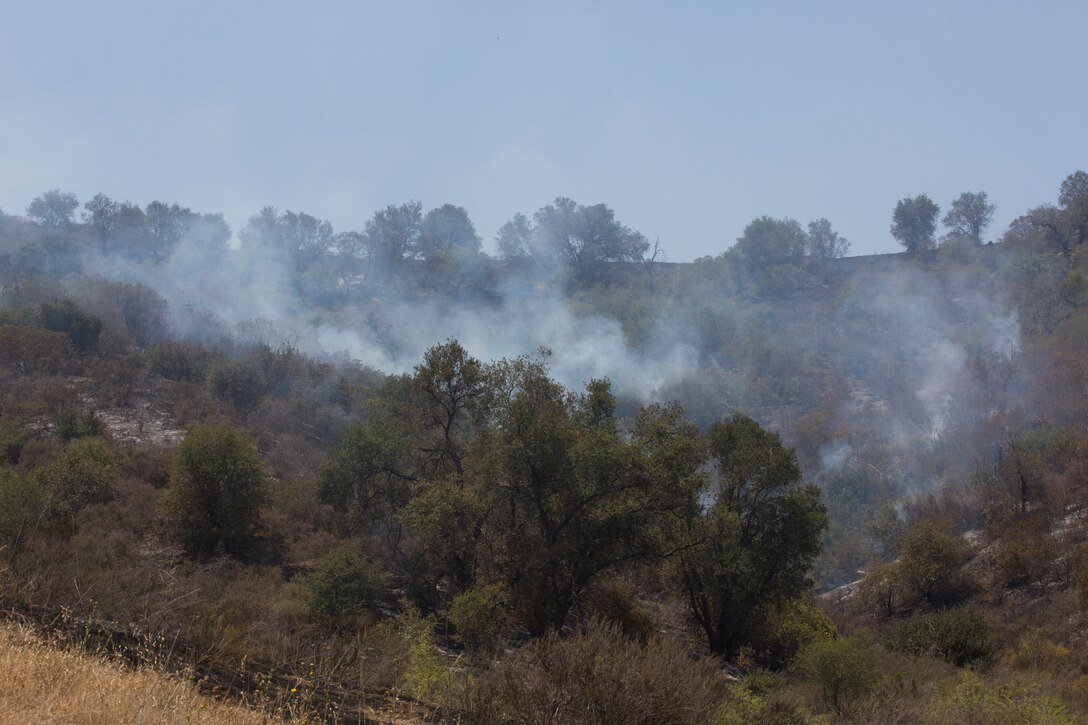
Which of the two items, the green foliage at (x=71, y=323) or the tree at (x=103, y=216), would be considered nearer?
the green foliage at (x=71, y=323)

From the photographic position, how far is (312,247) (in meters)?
73.1

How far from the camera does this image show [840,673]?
14.9 metres

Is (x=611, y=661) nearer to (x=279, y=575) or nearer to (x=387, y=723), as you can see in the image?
(x=387, y=723)

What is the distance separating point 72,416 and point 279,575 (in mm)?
13260

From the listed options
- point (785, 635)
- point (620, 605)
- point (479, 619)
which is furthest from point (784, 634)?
point (479, 619)

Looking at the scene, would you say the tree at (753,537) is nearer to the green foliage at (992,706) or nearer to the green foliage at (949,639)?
the green foliage at (949,639)

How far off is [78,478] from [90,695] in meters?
18.9

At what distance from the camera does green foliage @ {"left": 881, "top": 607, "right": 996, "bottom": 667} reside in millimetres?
21953

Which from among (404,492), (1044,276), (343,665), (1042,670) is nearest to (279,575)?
(404,492)

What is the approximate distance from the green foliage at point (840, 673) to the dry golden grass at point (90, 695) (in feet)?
36.1

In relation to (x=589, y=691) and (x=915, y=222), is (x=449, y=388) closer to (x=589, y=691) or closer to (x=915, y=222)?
(x=589, y=691)

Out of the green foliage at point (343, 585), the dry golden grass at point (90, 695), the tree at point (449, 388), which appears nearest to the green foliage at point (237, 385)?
the tree at point (449, 388)

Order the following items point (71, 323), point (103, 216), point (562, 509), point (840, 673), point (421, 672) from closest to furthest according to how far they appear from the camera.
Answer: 1. point (421, 672)
2. point (840, 673)
3. point (562, 509)
4. point (71, 323)
5. point (103, 216)

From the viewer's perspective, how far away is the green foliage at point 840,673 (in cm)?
1442
